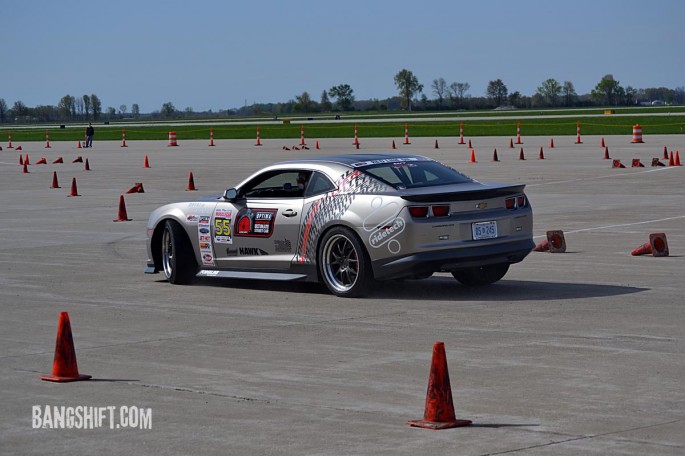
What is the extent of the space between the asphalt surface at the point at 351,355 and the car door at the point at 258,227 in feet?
1.16

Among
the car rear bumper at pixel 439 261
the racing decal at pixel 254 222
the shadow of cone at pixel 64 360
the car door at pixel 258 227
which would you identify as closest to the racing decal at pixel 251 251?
→ the car door at pixel 258 227

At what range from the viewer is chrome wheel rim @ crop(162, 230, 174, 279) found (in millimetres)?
14906

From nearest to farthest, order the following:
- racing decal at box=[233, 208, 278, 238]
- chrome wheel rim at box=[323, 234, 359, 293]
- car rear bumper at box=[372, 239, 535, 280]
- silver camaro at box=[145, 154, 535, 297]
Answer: car rear bumper at box=[372, 239, 535, 280]
silver camaro at box=[145, 154, 535, 297]
chrome wheel rim at box=[323, 234, 359, 293]
racing decal at box=[233, 208, 278, 238]

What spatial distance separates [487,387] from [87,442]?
2.66 metres

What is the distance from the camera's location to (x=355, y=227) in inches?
512

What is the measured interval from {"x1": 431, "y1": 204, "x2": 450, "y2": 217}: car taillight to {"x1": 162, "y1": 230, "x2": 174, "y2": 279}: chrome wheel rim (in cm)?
351

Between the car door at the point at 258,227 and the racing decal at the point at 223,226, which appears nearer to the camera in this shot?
the car door at the point at 258,227

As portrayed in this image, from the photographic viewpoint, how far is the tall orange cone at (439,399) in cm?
731

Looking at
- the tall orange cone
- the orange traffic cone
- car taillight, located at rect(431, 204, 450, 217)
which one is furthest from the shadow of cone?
the orange traffic cone

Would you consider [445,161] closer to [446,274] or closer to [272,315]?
[446,274]

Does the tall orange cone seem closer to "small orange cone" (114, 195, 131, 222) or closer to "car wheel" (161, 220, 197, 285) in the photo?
"car wheel" (161, 220, 197, 285)

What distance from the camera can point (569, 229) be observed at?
63.9 feet

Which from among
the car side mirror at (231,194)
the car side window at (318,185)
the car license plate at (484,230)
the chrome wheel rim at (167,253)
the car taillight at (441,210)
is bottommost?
the chrome wheel rim at (167,253)

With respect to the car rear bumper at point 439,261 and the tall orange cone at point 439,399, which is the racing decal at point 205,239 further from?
the tall orange cone at point 439,399
